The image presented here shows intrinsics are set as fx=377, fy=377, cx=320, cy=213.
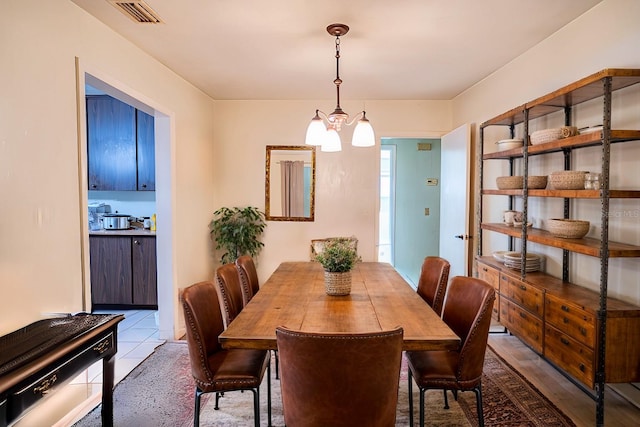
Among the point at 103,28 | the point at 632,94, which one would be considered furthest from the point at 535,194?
the point at 103,28

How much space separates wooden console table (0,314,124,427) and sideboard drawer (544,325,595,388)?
251 centimetres

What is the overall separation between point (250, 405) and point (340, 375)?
1.34 metres

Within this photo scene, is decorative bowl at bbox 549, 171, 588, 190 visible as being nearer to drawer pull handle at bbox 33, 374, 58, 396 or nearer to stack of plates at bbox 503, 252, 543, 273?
stack of plates at bbox 503, 252, 543, 273

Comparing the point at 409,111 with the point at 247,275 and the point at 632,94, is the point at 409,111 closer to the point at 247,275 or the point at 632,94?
the point at 632,94

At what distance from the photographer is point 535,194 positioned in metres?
2.63

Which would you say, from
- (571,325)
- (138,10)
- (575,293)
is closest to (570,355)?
(571,325)

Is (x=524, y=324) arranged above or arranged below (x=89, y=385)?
above

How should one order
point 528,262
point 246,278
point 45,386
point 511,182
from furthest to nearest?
1. point 511,182
2. point 528,262
3. point 246,278
4. point 45,386

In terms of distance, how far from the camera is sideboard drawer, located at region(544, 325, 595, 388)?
2.01 metres

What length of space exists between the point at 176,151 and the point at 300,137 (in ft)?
5.26

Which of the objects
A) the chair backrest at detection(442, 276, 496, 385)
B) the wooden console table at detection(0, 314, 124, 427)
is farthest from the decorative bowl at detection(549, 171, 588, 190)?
the wooden console table at detection(0, 314, 124, 427)

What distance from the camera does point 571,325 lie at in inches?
84.7

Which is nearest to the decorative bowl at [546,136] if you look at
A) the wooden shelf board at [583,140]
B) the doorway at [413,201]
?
the wooden shelf board at [583,140]

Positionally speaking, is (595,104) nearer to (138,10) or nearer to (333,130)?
(333,130)
